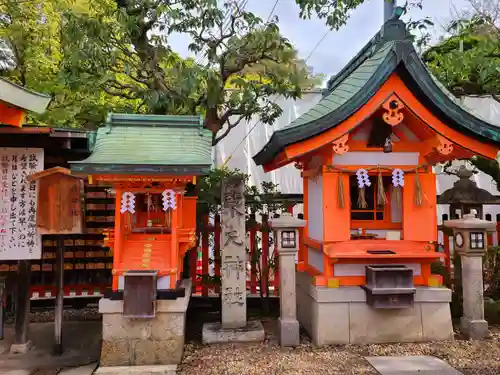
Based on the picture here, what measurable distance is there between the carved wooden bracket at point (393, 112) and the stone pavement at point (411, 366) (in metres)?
3.76

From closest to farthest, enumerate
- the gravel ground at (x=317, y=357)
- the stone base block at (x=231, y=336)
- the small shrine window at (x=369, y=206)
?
the gravel ground at (x=317, y=357) → the stone base block at (x=231, y=336) → the small shrine window at (x=369, y=206)

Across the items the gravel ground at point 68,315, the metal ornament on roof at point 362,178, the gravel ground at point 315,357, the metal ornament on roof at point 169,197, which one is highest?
the metal ornament on roof at point 362,178

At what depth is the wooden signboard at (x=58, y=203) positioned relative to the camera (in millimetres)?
6352

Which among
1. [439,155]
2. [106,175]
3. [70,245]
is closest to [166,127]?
[106,175]

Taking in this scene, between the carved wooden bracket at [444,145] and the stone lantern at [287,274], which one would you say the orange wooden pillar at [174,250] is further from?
the carved wooden bracket at [444,145]

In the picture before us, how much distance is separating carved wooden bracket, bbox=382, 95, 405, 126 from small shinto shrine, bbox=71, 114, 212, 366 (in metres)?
3.05

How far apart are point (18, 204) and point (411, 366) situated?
263 inches

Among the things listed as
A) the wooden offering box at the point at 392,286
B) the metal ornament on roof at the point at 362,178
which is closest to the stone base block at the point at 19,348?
the wooden offering box at the point at 392,286

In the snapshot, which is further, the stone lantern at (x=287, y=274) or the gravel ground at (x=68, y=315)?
the gravel ground at (x=68, y=315)

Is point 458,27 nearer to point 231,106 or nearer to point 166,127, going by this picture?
point 231,106

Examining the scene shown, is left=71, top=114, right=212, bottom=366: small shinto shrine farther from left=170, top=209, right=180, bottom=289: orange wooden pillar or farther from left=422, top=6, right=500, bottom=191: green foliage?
left=422, top=6, right=500, bottom=191: green foliage

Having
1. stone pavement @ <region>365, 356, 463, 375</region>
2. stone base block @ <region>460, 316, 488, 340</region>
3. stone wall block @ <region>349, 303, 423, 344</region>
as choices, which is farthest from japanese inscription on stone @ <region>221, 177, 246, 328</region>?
stone base block @ <region>460, 316, 488, 340</region>

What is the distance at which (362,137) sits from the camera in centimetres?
697

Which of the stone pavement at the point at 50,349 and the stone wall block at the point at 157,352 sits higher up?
the stone wall block at the point at 157,352
